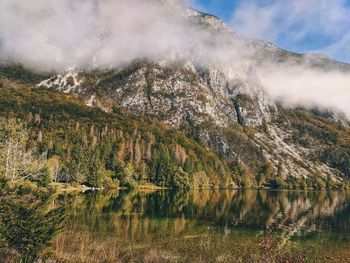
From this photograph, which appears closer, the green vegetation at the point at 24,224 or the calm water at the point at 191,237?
the green vegetation at the point at 24,224

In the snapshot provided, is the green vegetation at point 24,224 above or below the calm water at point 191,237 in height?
above

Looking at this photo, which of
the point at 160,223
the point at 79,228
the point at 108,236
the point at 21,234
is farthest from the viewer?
the point at 160,223

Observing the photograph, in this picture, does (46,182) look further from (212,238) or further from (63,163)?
(212,238)

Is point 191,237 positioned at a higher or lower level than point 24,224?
lower

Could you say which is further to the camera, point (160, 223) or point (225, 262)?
point (160, 223)

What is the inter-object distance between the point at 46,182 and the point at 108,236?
274ft

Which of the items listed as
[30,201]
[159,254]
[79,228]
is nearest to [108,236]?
[79,228]

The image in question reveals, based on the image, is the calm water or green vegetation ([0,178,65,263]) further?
the calm water

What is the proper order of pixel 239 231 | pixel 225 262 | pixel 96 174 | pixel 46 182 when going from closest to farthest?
1. pixel 225 262
2. pixel 239 231
3. pixel 46 182
4. pixel 96 174

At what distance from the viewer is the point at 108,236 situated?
50.0m

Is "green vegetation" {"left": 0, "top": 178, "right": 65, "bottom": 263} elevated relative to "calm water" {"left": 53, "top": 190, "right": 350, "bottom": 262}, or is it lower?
elevated

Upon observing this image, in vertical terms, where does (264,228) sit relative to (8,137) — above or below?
below

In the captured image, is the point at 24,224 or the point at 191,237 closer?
the point at 24,224

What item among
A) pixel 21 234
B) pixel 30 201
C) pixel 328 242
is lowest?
pixel 328 242
